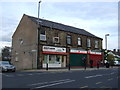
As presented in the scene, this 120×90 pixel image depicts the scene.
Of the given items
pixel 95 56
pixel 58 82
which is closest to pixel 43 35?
pixel 95 56

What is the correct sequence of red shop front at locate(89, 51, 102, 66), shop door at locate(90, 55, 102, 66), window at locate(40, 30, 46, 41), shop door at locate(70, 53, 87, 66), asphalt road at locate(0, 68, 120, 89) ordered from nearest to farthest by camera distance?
asphalt road at locate(0, 68, 120, 89) < window at locate(40, 30, 46, 41) < shop door at locate(70, 53, 87, 66) < red shop front at locate(89, 51, 102, 66) < shop door at locate(90, 55, 102, 66)

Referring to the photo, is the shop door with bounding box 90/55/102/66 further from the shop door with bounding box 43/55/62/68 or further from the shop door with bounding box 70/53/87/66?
the shop door with bounding box 43/55/62/68

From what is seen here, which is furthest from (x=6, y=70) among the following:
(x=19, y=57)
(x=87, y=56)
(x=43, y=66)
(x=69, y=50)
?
(x=87, y=56)

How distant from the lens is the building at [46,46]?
28.0 m

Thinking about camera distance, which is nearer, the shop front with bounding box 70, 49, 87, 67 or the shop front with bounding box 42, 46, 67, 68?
the shop front with bounding box 42, 46, 67, 68

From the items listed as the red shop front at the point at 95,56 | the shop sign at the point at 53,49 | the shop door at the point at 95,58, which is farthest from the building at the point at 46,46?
the shop door at the point at 95,58

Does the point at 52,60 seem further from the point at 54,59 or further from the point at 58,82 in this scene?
the point at 58,82

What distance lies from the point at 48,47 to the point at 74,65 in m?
7.19

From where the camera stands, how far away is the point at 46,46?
28.2m

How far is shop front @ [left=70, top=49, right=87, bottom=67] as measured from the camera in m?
32.5

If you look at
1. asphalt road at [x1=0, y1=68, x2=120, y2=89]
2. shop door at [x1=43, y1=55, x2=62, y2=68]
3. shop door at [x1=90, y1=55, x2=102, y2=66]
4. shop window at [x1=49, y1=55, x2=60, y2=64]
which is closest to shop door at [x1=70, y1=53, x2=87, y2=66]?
Result: shop door at [x1=43, y1=55, x2=62, y2=68]

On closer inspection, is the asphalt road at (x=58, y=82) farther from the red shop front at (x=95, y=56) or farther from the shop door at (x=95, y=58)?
the shop door at (x=95, y=58)

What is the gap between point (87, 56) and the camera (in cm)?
3612

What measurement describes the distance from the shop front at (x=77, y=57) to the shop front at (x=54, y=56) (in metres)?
1.88
